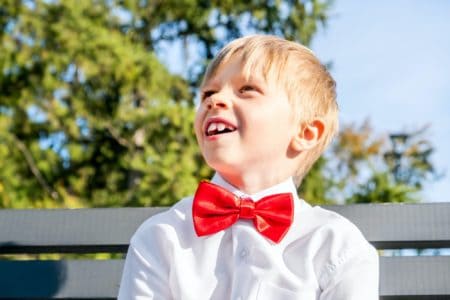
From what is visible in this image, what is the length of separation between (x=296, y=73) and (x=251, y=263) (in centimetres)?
42

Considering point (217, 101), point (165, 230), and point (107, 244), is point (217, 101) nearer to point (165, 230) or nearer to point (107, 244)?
point (165, 230)

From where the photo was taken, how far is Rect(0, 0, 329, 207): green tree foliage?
36.8ft

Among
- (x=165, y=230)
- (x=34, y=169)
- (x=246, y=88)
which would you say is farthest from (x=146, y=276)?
(x=34, y=169)

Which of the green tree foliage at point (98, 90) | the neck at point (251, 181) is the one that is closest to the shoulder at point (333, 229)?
the neck at point (251, 181)

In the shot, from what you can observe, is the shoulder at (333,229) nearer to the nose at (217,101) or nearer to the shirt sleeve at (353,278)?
the shirt sleeve at (353,278)

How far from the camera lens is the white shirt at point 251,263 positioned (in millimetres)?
1806

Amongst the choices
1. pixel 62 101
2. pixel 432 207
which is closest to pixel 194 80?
pixel 62 101

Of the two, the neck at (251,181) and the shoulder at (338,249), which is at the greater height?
the neck at (251,181)

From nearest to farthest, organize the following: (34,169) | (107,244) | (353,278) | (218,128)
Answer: (353,278), (218,128), (107,244), (34,169)

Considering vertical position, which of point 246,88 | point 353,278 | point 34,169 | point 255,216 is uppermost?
point 246,88

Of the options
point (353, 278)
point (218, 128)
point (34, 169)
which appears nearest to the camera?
point (353, 278)

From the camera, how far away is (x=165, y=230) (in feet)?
6.23

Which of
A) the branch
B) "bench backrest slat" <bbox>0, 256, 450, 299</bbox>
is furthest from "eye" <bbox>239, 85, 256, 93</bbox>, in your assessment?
Result: the branch

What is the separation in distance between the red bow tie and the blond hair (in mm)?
162
